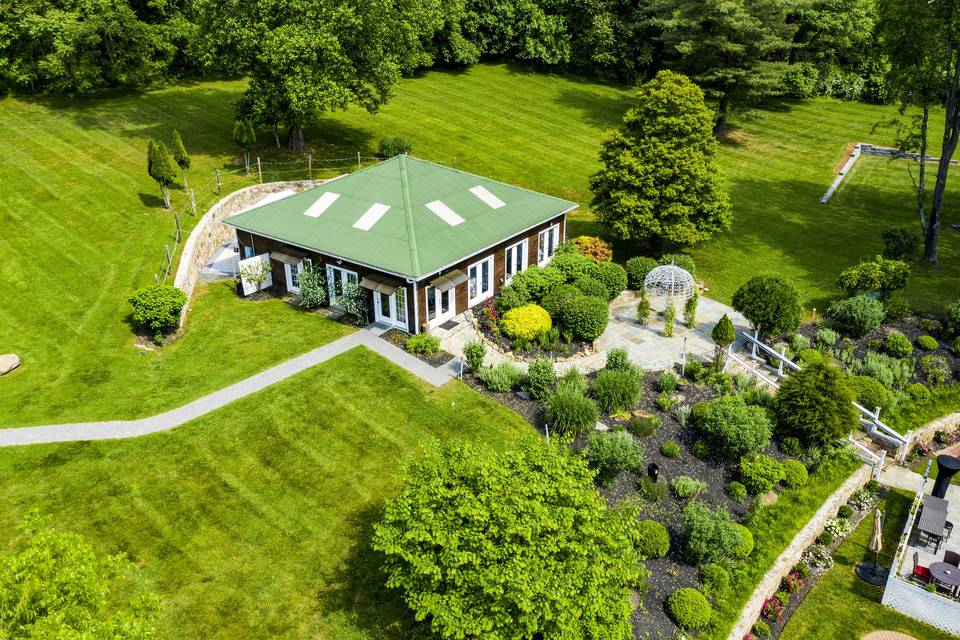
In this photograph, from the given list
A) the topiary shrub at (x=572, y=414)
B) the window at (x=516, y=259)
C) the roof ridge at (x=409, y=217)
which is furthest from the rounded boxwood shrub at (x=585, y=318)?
the roof ridge at (x=409, y=217)

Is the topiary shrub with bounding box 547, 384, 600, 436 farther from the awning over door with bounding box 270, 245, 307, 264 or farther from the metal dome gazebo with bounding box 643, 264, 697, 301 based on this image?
the awning over door with bounding box 270, 245, 307, 264

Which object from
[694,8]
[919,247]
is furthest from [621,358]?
[694,8]

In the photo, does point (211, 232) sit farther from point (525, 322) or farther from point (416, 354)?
point (525, 322)

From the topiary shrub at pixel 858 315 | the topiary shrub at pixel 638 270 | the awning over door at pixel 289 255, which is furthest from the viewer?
the topiary shrub at pixel 638 270

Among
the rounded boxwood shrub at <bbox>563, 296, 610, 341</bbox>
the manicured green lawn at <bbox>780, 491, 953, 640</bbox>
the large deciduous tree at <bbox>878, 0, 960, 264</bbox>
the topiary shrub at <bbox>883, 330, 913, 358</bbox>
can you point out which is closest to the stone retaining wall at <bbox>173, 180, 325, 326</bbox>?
the rounded boxwood shrub at <bbox>563, 296, 610, 341</bbox>

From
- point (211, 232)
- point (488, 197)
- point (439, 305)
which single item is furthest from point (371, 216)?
point (211, 232)

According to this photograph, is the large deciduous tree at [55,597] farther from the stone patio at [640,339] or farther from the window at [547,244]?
the window at [547,244]

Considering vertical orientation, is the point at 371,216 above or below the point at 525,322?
above
